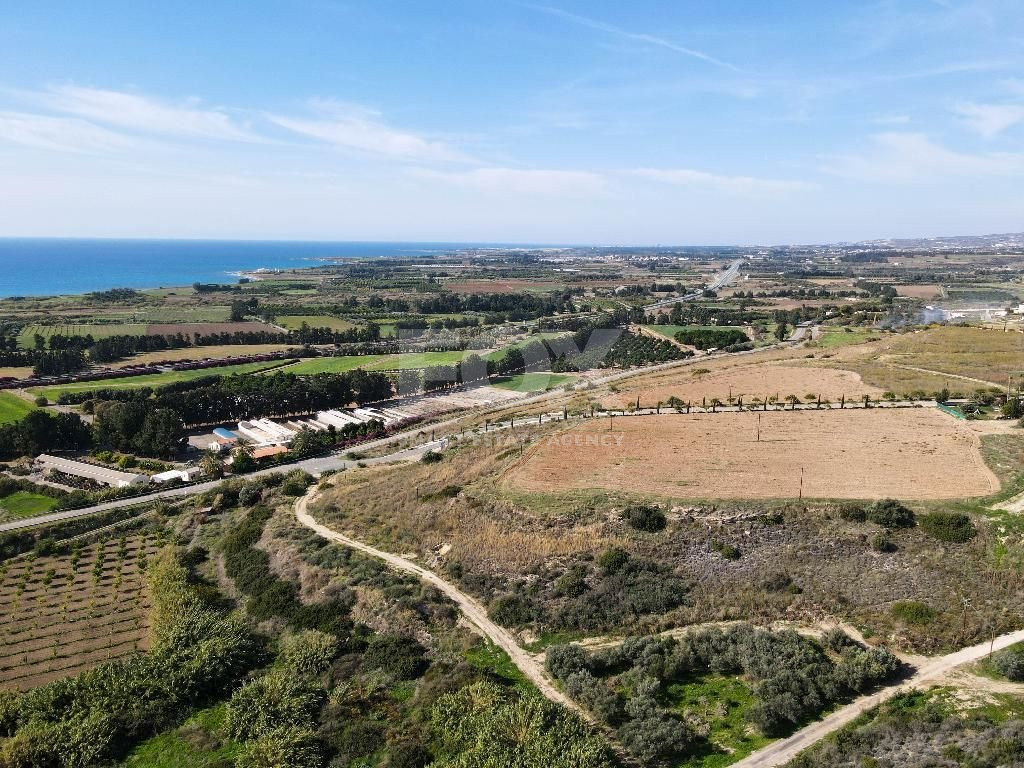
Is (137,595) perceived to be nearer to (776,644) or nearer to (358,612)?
(358,612)

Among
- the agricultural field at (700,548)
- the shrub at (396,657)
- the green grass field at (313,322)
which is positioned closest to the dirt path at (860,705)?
the agricultural field at (700,548)

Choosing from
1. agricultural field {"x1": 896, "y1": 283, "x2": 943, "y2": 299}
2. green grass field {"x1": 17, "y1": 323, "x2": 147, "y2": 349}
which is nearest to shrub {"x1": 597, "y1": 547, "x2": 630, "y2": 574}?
green grass field {"x1": 17, "y1": 323, "x2": 147, "y2": 349}

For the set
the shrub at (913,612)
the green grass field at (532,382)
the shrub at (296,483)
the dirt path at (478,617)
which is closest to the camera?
the dirt path at (478,617)

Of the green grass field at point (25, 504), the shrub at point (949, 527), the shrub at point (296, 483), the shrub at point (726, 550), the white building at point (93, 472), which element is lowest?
the green grass field at point (25, 504)

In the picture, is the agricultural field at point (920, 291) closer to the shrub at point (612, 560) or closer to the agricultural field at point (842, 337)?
the agricultural field at point (842, 337)

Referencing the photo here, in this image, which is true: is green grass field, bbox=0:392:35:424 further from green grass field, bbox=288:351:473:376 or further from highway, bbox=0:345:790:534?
green grass field, bbox=288:351:473:376

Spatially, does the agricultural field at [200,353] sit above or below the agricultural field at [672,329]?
below

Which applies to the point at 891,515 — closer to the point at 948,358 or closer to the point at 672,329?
the point at 948,358
